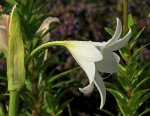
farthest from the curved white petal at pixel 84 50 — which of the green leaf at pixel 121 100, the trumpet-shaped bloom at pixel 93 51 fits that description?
the green leaf at pixel 121 100

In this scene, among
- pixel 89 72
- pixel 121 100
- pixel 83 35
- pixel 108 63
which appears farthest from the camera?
pixel 83 35

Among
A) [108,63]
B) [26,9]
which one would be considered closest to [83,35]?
[26,9]

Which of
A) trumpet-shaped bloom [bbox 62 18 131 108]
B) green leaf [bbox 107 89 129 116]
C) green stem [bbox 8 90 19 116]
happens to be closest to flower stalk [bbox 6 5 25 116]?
green stem [bbox 8 90 19 116]

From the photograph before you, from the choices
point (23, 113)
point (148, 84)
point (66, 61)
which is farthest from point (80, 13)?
Answer: point (23, 113)

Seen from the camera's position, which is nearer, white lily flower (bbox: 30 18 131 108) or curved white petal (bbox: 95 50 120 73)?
white lily flower (bbox: 30 18 131 108)

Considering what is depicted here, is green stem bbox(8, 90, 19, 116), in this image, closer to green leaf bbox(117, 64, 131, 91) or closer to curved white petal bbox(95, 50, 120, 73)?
curved white petal bbox(95, 50, 120, 73)

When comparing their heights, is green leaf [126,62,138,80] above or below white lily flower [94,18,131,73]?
below

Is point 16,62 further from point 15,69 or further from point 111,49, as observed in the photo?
point 111,49

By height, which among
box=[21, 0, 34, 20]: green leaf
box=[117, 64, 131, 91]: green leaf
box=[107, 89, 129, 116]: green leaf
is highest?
box=[21, 0, 34, 20]: green leaf
